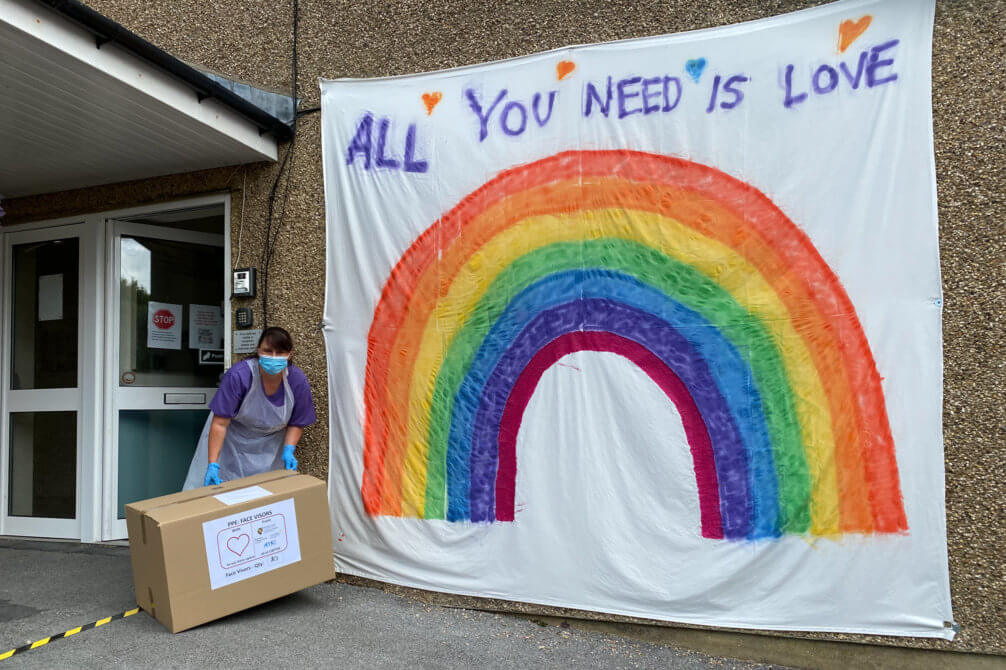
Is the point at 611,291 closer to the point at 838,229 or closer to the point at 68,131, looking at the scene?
the point at 838,229

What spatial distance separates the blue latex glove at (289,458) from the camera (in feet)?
12.1

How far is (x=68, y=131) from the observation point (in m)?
3.78

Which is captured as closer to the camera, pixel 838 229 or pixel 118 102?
pixel 838 229

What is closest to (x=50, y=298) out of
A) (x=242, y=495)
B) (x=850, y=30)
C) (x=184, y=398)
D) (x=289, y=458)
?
(x=184, y=398)

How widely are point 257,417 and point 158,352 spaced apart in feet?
4.88

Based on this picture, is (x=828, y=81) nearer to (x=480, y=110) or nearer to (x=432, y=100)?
(x=480, y=110)

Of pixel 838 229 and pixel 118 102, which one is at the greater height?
pixel 118 102

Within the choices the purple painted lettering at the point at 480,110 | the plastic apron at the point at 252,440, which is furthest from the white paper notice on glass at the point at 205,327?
the purple painted lettering at the point at 480,110

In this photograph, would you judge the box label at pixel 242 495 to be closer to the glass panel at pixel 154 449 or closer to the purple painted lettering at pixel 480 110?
the glass panel at pixel 154 449

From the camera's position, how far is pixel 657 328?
3168 mm

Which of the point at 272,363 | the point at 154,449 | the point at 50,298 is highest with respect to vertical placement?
the point at 50,298

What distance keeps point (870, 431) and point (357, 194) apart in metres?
2.53

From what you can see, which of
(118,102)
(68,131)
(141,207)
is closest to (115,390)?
(141,207)

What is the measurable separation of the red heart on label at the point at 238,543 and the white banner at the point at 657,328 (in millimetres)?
726
